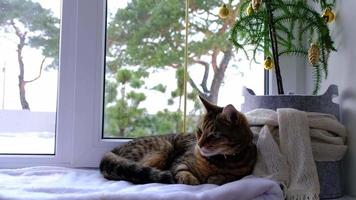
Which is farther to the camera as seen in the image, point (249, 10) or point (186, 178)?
point (249, 10)

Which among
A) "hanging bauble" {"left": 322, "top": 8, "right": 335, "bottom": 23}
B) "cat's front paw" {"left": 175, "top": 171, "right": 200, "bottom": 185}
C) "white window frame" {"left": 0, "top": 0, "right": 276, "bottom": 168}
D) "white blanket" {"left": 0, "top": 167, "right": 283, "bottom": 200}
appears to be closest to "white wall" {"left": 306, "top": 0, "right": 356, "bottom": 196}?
"hanging bauble" {"left": 322, "top": 8, "right": 335, "bottom": 23}

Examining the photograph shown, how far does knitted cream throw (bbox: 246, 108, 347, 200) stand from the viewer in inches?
32.6

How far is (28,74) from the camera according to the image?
1176 millimetres

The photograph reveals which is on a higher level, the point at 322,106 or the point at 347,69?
the point at 347,69

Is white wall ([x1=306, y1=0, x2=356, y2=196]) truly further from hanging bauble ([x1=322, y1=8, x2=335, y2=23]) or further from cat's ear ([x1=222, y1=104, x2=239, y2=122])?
cat's ear ([x1=222, y1=104, x2=239, y2=122])

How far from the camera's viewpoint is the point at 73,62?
116cm

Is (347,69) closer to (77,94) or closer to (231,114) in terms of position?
(231,114)

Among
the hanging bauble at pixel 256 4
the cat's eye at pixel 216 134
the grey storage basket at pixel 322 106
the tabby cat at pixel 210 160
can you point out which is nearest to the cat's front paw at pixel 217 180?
the tabby cat at pixel 210 160

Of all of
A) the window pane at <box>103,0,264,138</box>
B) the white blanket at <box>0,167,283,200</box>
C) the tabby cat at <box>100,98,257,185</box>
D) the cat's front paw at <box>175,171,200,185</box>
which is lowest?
the white blanket at <box>0,167,283,200</box>

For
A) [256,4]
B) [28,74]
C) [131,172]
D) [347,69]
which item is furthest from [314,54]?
[28,74]

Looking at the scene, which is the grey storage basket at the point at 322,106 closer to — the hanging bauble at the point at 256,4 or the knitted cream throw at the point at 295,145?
the knitted cream throw at the point at 295,145

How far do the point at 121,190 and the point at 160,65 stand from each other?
0.53m

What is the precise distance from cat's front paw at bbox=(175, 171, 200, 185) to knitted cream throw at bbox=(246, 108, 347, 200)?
159 mm

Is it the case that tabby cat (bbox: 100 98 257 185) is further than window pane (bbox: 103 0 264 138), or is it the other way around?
window pane (bbox: 103 0 264 138)
